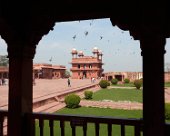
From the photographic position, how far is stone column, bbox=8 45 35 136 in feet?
8.80

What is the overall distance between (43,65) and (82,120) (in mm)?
47276

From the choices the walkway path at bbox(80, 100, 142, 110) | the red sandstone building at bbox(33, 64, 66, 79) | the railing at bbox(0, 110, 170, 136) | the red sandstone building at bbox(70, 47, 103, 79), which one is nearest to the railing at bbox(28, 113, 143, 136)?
the railing at bbox(0, 110, 170, 136)

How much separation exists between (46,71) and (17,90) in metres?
46.6

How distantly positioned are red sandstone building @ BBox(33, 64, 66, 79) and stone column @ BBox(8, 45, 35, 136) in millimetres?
42098

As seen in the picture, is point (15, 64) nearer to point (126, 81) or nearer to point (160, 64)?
point (160, 64)

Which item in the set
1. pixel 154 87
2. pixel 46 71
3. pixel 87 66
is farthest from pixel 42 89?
pixel 87 66

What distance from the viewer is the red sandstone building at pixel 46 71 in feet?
155

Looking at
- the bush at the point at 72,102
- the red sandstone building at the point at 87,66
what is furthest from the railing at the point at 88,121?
the red sandstone building at the point at 87,66

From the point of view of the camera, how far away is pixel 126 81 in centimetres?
4247

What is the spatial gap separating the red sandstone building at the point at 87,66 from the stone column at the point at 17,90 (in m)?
54.3

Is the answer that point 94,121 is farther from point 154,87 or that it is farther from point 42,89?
point 42,89

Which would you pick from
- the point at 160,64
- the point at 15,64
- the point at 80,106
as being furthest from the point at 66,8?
the point at 80,106

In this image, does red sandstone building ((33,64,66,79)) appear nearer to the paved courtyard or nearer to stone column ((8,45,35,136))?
the paved courtyard

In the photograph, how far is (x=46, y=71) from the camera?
4878cm
